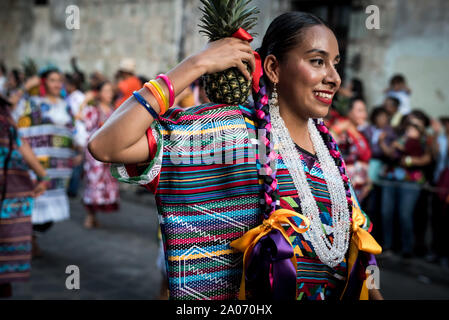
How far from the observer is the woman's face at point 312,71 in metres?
1.88

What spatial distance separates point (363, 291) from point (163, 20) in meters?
11.2

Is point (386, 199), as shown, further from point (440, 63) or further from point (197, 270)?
point (197, 270)

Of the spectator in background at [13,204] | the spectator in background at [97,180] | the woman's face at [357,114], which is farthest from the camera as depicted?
the spectator in background at [97,180]

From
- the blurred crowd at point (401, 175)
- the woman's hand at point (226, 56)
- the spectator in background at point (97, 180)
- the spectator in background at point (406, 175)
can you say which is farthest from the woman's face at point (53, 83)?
the woman's hand at point (226, 56)

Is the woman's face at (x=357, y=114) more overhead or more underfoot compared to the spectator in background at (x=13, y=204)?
more overhead

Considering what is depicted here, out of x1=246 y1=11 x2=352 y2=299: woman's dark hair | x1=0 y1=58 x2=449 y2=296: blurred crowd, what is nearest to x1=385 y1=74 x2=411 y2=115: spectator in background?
x1=0 y1=58 x2=449 y2=296: blurred crowd

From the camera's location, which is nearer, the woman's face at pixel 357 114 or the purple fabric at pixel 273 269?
the purple fabric at pixel 273 269

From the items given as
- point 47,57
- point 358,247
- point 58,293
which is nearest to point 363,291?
point 358,247

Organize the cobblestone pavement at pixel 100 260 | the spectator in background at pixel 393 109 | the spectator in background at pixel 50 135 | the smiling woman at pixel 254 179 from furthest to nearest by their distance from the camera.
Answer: the spectator in background at pixel 393 109 < the spectator in background at pixel 50 135 < the cobblestone pavement at pixel 100 260 < the smiling woman at pixel 254 179

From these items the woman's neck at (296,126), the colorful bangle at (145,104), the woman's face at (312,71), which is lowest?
the woman's neck at (296,126)

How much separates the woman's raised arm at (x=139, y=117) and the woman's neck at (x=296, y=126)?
399mm

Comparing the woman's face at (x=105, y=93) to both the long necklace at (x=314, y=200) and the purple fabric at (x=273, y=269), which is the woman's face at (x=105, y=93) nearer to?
the long necklace at (x=314, y=200)

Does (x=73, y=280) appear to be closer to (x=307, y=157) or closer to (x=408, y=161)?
(x=307, y=157)

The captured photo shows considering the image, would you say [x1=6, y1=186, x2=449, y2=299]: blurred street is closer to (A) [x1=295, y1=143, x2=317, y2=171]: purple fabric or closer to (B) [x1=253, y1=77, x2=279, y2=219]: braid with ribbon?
(A) [x1=295, y1=143, x2=317, y2=171]: purple fabric
